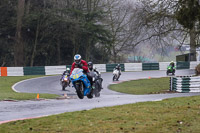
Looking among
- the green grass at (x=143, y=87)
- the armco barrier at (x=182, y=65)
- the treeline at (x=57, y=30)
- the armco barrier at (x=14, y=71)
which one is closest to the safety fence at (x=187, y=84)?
the green grass at (x=143, y=87)

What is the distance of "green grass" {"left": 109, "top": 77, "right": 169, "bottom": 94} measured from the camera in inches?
1008

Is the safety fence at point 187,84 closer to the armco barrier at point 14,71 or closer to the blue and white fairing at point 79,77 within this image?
the blue and white fairing at point 79,77

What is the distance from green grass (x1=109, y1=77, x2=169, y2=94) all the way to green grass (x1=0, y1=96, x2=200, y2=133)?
49.5ft

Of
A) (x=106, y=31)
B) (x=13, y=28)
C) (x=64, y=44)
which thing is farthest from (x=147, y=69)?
(x=13, y=28)

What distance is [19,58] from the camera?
4528cm

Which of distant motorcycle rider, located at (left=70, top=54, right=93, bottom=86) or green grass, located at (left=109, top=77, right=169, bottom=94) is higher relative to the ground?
distant motorcycle rider, located at (left=70, top=54, right=93, bottom=86)

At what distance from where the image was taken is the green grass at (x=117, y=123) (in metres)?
7.73

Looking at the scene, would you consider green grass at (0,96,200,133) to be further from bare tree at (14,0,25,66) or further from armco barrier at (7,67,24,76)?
bare tree at (14,0,25,66)

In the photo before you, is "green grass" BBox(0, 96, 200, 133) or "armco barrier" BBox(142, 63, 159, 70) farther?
"armco barrier" BBox(142, 63, 159, 70)

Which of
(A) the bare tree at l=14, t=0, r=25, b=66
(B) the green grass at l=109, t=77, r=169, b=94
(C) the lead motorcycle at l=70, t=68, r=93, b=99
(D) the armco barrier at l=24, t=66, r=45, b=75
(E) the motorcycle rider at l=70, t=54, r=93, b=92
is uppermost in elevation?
(A) the bare tree at l=14, t=0, r=25, b=66

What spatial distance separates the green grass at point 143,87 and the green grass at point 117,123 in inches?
594

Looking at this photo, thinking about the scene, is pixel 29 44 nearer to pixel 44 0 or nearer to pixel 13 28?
pixel 13 28

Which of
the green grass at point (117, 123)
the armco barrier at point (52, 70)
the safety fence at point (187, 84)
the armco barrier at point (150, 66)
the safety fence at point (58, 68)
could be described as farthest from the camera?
the armco barrier at point (150, 66)

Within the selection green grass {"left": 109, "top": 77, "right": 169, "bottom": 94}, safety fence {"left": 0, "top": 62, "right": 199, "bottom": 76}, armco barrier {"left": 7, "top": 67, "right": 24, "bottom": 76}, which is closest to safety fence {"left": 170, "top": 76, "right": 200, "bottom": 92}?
green grass {"left": 109, "top": 77, "right": 169, "bottom": 94}
